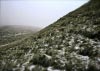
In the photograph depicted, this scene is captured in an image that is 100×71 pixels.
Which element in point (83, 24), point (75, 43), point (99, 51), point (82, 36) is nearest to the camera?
point (99, 51)

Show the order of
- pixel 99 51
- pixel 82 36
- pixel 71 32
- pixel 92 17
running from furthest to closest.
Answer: pixel 92 17 < pixel 71 32 < pixel 82 36 < pixel 99 51

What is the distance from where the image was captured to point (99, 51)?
48.5 feet

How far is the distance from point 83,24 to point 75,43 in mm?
6149

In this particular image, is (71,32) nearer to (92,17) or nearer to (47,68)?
(92,17)

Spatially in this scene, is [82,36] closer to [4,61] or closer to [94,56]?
[94,56]

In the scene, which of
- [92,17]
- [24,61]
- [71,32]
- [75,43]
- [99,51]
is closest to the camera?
[99,51]

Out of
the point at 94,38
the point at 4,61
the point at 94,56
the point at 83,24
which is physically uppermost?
the point at 83,24

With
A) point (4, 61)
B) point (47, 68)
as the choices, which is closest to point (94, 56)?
point (47, 68)

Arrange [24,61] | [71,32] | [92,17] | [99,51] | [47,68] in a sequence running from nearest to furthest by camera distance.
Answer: [47,68] < [99,51] < [24,61] < [71,32] < [92,17]

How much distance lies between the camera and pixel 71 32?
21375mm

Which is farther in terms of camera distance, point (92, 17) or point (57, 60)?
point (92, 17)

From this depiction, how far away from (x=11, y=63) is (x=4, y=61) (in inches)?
73.7

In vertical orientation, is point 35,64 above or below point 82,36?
below

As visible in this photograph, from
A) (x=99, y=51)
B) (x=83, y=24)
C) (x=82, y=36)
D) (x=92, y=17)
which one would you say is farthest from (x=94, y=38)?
(x=92, y=17)
